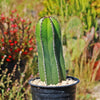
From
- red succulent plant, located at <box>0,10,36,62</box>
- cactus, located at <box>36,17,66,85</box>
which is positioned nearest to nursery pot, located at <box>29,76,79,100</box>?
cactus, located at <box>36,17,66,85</box>

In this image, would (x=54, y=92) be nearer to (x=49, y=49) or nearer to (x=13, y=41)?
(x=49, y=49)

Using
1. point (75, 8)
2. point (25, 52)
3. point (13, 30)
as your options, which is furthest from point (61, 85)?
point (75, 8)

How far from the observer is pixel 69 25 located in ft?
15.4

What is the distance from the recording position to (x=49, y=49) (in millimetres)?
2438

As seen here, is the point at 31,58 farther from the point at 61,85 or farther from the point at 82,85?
the point at 61,85

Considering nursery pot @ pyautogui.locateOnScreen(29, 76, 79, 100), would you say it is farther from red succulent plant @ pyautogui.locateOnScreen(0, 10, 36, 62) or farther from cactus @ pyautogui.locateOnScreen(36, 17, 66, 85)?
red succulent plant @ pyautogui.locateOnScreen(0, 10, 36, 62)

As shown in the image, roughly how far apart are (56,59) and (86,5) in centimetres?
291

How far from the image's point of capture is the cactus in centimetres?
240

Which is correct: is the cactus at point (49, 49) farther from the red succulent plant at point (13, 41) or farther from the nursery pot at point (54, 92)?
the red succulent plant at point (13, 41)

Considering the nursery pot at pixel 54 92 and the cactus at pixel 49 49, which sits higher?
the cactus at pixel 49 49

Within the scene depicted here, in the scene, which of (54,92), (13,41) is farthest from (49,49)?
(13,41)

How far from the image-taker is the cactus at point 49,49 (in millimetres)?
2402

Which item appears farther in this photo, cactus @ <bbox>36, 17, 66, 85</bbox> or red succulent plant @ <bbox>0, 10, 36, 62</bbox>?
red succulent plant @ <bbox>0, 10, 36, 62</bbox>

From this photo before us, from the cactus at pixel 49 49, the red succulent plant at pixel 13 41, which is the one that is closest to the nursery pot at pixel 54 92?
the cactus at pixel 49 49
